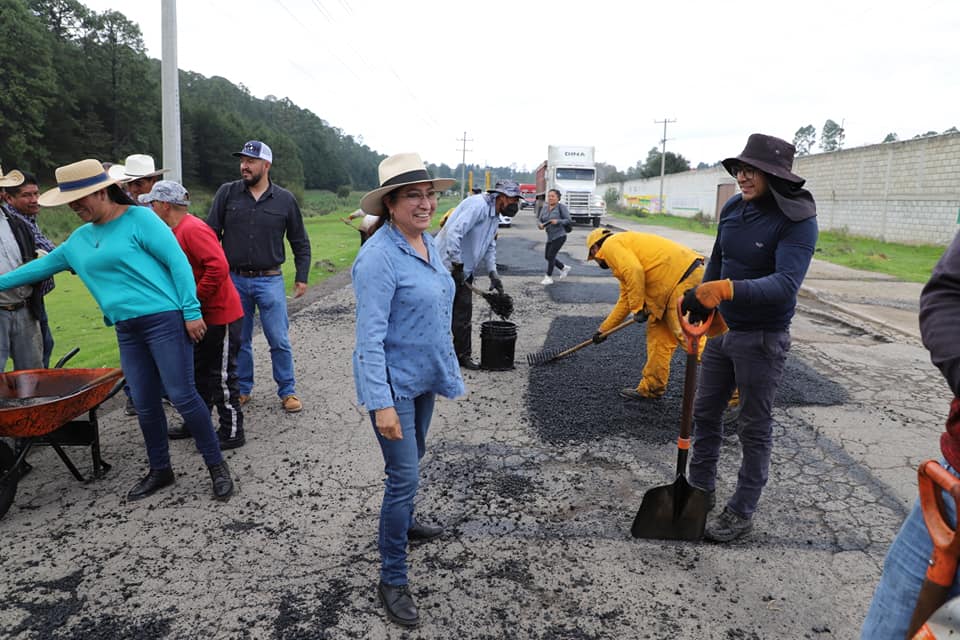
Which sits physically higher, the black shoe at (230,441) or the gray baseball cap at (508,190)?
the gray baseball cap at (508,190)

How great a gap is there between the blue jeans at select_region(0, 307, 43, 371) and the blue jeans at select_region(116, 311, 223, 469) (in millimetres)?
1466

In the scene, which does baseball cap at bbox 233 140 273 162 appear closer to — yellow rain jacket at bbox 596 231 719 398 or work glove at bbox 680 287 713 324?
yellow rain jacket at bbox 596 231 719 398

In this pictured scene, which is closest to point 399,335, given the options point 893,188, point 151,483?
point 151,483

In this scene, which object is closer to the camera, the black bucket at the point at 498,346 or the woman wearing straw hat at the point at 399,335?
the woman wearing straw hat at the point at 399,335

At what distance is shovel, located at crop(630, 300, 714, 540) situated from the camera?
3154 mm

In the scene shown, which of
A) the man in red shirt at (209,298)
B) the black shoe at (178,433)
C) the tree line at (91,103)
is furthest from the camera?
the tree line at (91,103)

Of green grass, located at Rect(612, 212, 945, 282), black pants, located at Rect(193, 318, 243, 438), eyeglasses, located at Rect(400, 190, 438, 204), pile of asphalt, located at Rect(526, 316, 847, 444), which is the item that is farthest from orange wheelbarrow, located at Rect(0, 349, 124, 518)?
green grass, located at Rect(612, 212, 945, 282)

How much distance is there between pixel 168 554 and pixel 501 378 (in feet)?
12.1

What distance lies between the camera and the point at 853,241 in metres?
22.2

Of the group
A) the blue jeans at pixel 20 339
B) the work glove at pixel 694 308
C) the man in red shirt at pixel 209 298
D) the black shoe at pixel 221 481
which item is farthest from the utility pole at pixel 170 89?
the work glove at pixel 694 308

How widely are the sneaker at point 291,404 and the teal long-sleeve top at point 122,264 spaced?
172 centimetres

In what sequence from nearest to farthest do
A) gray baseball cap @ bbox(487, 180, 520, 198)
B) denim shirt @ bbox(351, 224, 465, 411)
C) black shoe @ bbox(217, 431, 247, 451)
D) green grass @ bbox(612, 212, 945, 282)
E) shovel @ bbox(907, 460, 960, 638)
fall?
shovel @ bbox(907, 460, 960, 638) < denim shirt @ bbox(351, 224, 465, 411) < black shoe @ bbox(217, 431, 247, 451) < gray baseball cap @ bbox(487, 180, 520, 198) < green grass @ bbox(612, 212, 945, 282)

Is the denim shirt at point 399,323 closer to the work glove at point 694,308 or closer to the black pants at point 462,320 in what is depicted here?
the work glove at point 694,308

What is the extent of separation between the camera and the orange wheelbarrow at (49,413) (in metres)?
3.23
